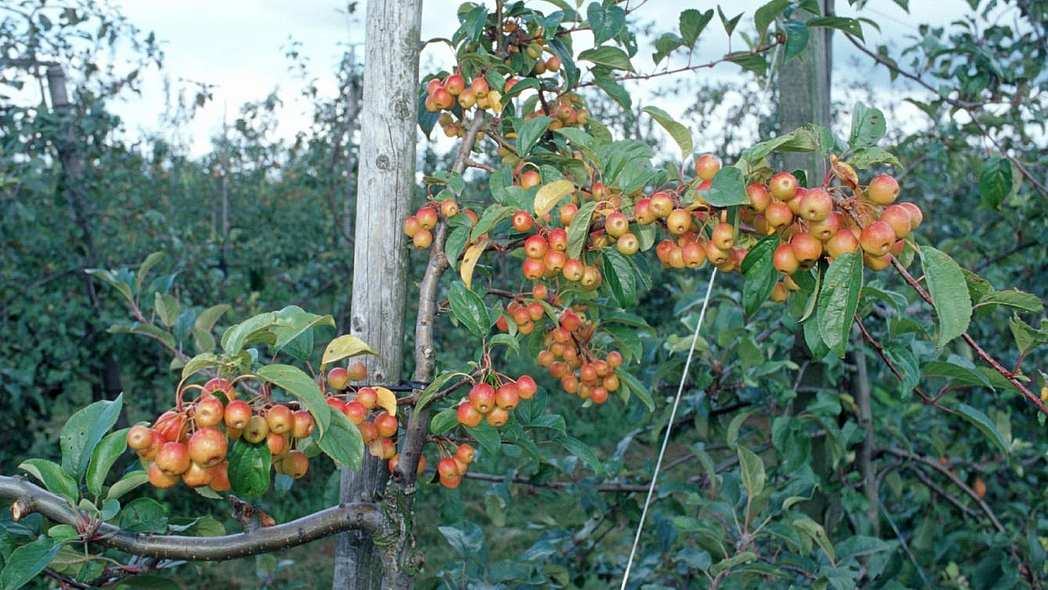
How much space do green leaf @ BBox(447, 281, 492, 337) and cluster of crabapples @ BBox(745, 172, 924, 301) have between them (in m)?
0.36

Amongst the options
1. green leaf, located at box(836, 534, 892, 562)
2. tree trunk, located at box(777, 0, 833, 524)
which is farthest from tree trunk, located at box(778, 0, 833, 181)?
green leaf, located at box(836, 534, 892, 562)

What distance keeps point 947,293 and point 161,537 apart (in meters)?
0.89

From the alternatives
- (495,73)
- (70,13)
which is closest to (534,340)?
(495,73)

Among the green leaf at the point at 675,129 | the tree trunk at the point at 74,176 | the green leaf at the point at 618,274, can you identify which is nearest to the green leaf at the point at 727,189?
the green leaf at the point at 675,129

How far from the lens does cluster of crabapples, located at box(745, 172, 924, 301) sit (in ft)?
2.66

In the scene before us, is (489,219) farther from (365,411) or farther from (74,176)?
(74,176)

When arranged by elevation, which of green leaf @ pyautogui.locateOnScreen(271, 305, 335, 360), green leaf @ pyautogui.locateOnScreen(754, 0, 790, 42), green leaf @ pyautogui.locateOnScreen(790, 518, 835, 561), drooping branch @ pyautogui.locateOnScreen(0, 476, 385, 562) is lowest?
green leaf @ pyautogui.locateOnScreen(790, 518, 835, 561)

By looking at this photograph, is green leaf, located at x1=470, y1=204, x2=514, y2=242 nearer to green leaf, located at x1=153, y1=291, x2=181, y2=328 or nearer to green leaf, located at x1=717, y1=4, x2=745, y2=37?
green leaf, located at x1=717, y1=4, x2=745, y2=37

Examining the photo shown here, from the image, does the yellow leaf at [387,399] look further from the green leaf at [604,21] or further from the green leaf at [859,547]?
the green leaf at [859,547]

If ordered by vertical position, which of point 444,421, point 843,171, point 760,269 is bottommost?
point 444,421

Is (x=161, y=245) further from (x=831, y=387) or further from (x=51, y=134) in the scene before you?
(x=831, y=387)

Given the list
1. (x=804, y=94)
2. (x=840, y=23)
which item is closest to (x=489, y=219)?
(x=840, y=23)

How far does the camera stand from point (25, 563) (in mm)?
842

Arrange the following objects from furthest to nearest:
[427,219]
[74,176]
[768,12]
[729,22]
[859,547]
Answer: [74,176] < [859,547] < [729,22] < [768,12] < [427,219]
